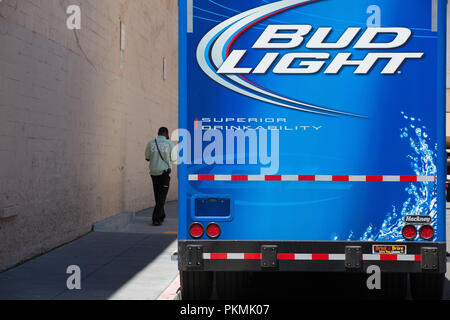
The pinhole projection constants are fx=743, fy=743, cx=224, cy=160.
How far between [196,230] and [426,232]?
2044mm

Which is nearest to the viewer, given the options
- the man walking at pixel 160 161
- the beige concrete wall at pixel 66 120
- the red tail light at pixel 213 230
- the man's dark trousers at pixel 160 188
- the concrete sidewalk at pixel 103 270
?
the red tail light at pixel 213 230

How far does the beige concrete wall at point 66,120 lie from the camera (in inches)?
365

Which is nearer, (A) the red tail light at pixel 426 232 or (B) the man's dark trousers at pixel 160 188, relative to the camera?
(A) the red tail light at pixel 426 232

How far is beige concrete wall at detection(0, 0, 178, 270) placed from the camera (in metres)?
9.27

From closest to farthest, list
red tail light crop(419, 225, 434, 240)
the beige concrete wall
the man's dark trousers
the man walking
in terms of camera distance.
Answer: red tail light crop(419, 225, 434, 240), the beige concrete wall, the man walking, the man's dark trousers

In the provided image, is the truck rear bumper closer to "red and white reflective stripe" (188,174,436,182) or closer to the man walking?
"red and white reflective stripe" (188,174,436,182)

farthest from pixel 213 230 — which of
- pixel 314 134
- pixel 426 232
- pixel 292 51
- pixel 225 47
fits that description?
pixel 426 232

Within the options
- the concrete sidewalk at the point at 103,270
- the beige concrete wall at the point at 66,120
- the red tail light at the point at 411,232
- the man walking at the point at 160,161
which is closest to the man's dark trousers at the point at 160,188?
the man walking at the point at 160,161

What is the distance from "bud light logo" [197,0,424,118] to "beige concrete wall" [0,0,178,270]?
3489 mm

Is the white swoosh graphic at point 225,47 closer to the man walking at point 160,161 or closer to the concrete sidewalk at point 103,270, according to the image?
the concrete sidewalk at point 103,270

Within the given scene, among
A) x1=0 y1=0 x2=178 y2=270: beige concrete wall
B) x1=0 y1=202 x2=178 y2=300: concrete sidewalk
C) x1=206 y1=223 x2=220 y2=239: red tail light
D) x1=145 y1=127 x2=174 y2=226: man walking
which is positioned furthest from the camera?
x1=145 y1=127 x2=174 y2=226: man walking

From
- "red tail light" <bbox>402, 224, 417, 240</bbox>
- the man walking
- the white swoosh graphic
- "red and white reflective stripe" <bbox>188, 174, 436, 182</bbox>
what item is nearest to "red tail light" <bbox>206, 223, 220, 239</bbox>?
"red and white reflective stripe" <bbox>188, 174, 436, 182</bbox>

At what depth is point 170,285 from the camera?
8492 millimetres

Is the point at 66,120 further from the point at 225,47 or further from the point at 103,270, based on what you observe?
the point at 225,47
